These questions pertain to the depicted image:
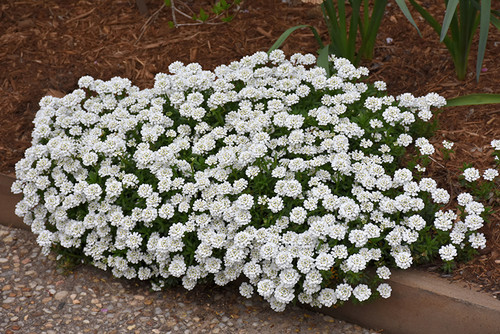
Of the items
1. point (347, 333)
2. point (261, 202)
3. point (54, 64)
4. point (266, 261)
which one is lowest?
point (347, 333)

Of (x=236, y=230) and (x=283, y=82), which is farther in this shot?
(x=283, y=82)

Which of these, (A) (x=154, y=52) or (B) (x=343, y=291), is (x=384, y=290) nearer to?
(B) (x=343, y=291)

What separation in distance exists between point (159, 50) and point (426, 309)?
2.68 m

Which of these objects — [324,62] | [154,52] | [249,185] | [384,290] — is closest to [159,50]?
[154,52]

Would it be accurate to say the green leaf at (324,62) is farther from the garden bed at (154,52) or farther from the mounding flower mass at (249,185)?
the garden bed at (154,52)

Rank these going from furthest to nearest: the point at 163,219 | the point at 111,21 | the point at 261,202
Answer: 1. the point at 111,21
2. the point at 163,219
3. the point at 261,202

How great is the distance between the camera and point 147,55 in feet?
14.8

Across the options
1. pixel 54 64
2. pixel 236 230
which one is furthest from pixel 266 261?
pixel 54 64

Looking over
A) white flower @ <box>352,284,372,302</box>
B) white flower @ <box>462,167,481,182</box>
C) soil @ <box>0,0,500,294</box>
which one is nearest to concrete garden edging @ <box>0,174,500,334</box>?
white flower @ <box>352,284,372,302</box>

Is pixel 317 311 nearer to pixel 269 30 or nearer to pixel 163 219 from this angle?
pixel 163 219

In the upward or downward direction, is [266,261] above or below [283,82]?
below

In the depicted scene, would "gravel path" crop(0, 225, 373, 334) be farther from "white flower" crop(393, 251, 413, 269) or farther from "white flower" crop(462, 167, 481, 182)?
"white flower" crop(462, 167, 481, 182)

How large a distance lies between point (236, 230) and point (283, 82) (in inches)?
37.3

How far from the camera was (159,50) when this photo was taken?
4.54 metres
